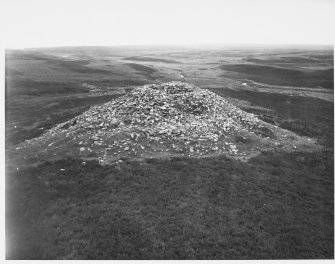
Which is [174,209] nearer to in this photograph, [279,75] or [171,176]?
[171,176]

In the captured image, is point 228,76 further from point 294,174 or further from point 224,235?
point 224,235

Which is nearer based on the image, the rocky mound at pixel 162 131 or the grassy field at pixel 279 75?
the rocky mound at pixel 162 131

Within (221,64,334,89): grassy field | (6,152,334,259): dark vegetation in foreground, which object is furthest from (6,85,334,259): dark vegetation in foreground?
(221,64,334,89): grassy field

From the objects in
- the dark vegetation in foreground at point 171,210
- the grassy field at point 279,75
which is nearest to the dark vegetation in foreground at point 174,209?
the dark vegetation in foreground at point 171,210

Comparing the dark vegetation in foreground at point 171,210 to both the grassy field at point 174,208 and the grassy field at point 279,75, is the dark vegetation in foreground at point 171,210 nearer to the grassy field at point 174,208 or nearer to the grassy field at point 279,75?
the grassy field at point 174,208

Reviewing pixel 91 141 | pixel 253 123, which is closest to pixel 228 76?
pixel 253 123

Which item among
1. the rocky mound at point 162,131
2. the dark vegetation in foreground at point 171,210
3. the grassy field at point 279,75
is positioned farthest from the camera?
the grassy field at point 279,75

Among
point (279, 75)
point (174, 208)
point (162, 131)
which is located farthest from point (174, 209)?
point (279, 75)

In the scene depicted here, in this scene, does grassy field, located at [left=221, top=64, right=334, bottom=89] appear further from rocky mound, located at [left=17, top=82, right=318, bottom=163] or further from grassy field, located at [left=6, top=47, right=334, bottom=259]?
grassy field, located at [left=6, top=47, right=334, bottom=259]
